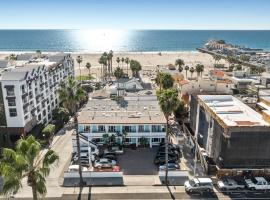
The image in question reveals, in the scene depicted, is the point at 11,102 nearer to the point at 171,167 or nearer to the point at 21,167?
the point at 171,167

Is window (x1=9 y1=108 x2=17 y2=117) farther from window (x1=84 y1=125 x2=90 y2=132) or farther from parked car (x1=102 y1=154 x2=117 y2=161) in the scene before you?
parked car (x1=102 y1=154 x2=117 y2=161)

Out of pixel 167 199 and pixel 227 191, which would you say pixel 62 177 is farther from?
pixel 227 191

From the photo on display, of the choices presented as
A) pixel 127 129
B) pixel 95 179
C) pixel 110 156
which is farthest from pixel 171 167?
pixel 95 179

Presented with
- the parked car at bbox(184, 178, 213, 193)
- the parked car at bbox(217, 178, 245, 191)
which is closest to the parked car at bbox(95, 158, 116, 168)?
the parked car at bbox(184, 178, 213, 193)

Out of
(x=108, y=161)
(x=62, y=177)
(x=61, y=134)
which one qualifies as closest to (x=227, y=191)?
(x=108, y=161)

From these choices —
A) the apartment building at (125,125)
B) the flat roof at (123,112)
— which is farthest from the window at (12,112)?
the apartment building at (125,125)

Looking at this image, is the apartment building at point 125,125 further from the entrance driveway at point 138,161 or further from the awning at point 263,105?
the awning at point 263,105
